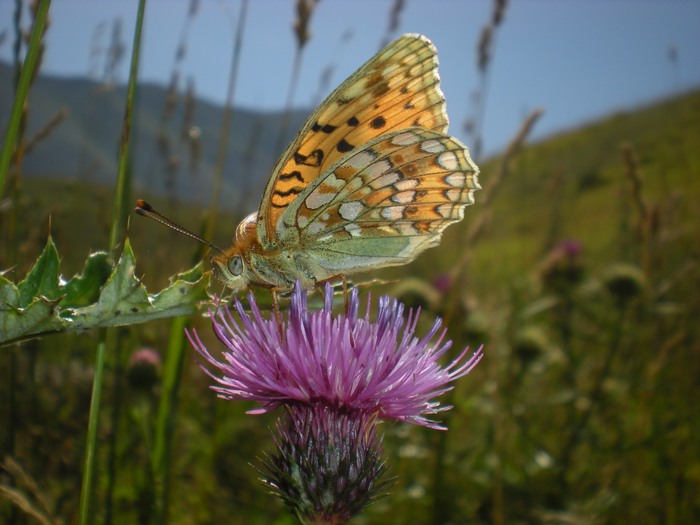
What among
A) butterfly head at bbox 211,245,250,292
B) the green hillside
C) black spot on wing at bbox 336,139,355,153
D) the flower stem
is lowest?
the green hillside

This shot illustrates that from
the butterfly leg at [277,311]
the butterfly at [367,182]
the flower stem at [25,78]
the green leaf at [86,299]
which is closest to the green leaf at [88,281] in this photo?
the green leaf at [86,299]

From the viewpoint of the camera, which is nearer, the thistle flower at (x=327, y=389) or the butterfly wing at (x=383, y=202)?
the thistle flower at (x=327, y=389)

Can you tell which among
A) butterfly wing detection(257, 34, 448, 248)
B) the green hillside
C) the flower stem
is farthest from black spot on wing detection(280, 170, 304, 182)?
the flower stem

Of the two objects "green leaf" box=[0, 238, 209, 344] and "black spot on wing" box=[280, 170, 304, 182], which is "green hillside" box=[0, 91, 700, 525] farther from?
"green leaf" box=[0, 238, 209, 344]

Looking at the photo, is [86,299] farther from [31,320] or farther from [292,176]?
[292,176]

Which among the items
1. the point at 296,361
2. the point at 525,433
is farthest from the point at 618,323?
the point at 296,361

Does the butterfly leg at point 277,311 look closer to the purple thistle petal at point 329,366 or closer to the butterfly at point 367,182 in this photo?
the purple thistle petal at point 329,366

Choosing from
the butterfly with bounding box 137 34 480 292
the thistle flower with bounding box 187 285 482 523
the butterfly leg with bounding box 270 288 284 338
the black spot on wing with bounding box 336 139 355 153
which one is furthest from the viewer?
the black spot on wing with bounding box 336 139 355 153

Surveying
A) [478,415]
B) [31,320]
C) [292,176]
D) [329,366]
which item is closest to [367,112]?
[292,176]
